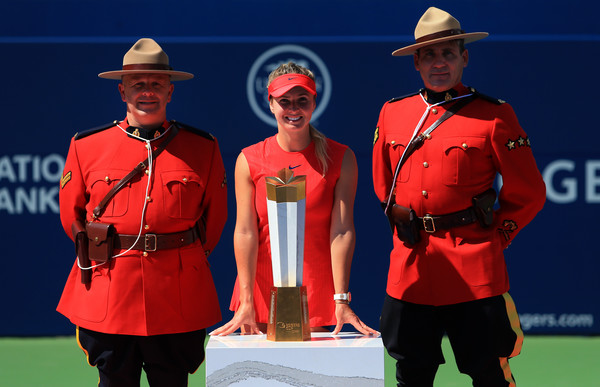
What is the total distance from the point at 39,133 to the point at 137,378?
123 inches

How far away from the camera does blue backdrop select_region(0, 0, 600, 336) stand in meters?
6.46

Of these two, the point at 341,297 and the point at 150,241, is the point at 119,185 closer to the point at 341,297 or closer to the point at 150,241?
the point at 150,241

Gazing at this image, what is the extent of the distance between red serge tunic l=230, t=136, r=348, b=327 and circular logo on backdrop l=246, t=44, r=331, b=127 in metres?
2.79

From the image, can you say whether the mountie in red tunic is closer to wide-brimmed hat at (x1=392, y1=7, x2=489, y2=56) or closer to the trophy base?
wide-brimmed hat at (x1=392, y1=7, x2=489, y2=56)

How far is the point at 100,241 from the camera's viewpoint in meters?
3.68

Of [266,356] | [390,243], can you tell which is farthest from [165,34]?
[266,356]

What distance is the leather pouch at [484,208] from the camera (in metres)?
3.76

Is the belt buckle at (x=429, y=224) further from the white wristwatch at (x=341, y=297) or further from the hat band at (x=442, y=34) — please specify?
the hat band at (x=442, y=34)

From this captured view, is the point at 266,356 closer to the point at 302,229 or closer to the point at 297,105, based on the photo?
the point at 302,229

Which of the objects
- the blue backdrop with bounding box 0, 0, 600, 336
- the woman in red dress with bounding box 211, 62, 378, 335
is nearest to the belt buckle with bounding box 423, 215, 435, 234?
the woman in red dress with bounding box 211, 62, 378, 335

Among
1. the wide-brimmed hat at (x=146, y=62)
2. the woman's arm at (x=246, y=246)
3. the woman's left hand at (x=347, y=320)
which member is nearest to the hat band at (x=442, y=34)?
the woman's arm at (x=246, y=246)

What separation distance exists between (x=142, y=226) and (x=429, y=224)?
116 centimetres

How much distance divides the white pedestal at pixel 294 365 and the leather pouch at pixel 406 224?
0.66m

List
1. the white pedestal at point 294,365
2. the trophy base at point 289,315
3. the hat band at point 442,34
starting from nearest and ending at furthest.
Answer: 1. the white pedestal at point 294,365
2. the trophy base at point 289,315
3. the hat band at point 442,34
